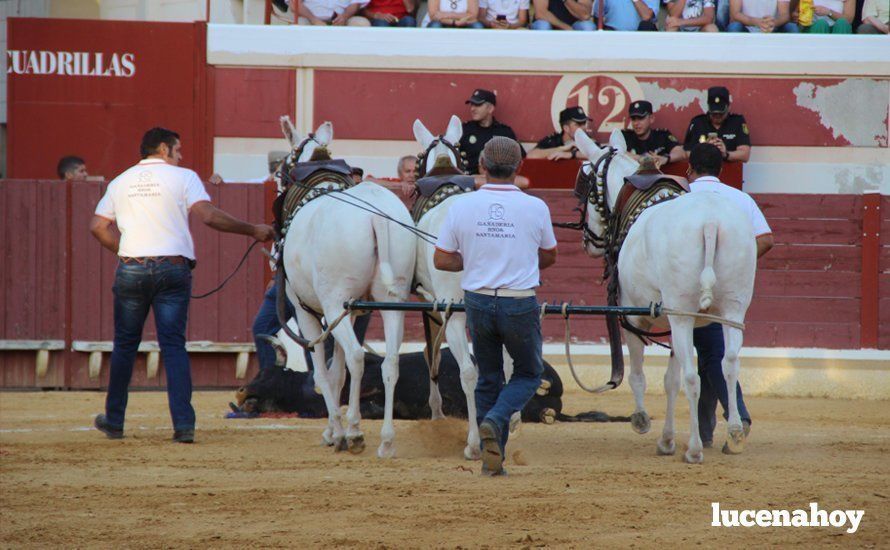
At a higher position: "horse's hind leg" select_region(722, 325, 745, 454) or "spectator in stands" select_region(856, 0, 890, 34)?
"spectator in stands" select_region(856, 0, 890, 34)

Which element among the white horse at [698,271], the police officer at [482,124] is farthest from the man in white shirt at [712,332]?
the police officer at [482,124]

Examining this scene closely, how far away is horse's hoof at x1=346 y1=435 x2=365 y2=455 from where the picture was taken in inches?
366

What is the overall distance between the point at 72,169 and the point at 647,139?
615cm

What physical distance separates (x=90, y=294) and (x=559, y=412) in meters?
5.79

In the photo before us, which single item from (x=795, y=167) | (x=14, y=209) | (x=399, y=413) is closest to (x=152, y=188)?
(x=399, y=413)

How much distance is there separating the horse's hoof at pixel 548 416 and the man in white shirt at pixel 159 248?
9.36ft

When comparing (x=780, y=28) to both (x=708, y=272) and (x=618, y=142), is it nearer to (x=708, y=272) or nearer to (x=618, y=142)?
(x=618, y=142)

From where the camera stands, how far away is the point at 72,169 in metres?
15.2

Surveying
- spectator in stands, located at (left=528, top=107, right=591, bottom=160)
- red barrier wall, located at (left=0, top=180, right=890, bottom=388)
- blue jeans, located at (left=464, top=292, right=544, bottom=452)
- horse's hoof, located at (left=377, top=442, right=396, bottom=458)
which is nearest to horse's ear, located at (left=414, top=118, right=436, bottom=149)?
horse's hoof, located at (left=377, top=442, right=396, bottom=458)

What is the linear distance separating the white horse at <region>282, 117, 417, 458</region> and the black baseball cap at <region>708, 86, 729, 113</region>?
6348 millimetres

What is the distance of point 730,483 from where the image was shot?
7738 mm

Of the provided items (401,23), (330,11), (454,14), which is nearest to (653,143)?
(454,14)

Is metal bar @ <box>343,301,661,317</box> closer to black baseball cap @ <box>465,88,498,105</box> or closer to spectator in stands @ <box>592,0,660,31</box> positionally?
black baseball cap @ <box>465,88,498,105</box>

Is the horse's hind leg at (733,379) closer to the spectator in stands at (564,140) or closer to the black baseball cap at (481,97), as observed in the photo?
the spectator in stands at (564,140)
